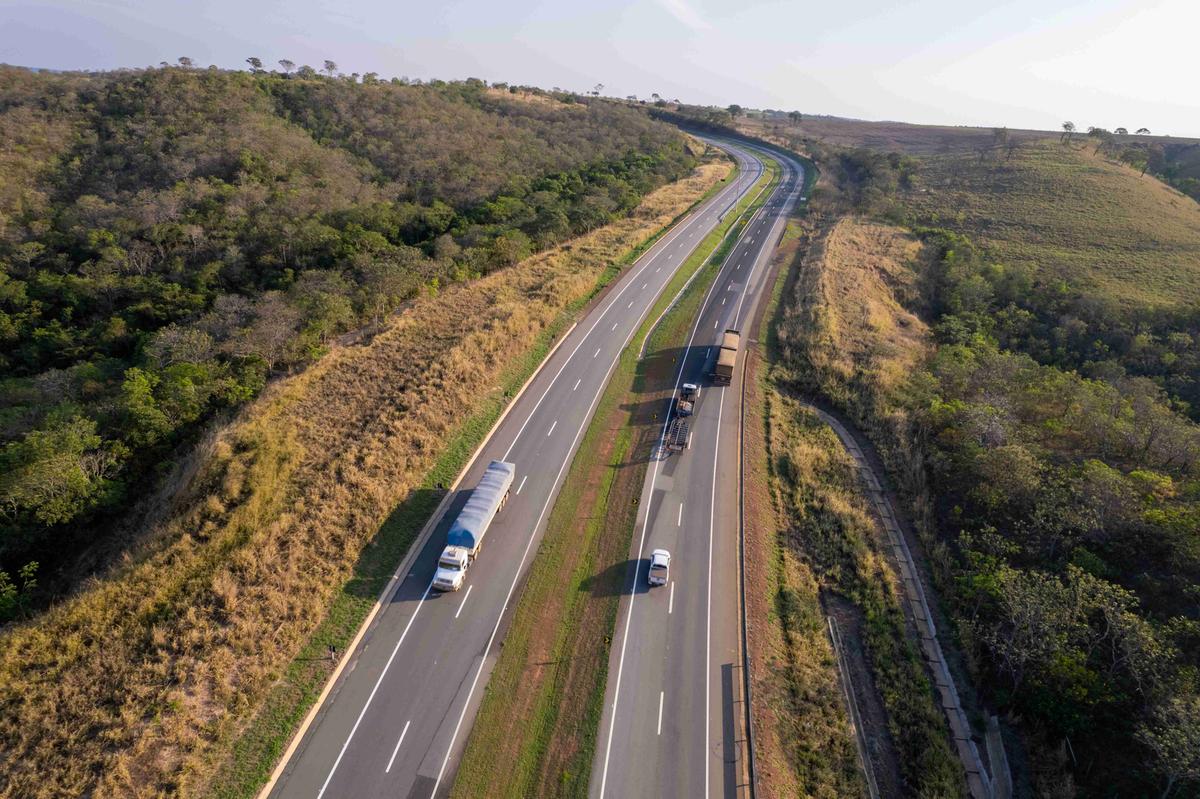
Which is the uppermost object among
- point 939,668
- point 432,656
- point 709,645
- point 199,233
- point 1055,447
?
point 199,233

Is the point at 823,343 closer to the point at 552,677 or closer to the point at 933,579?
the point at 933,579

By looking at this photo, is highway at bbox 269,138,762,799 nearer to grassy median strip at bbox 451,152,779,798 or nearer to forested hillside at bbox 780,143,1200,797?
grassy median strip at bbox 451,152,779,798

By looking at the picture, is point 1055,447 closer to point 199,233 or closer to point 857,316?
point 857,316

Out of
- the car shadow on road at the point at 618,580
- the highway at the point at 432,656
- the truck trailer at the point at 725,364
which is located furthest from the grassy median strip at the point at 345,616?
the truck trailer at the point at 725,364

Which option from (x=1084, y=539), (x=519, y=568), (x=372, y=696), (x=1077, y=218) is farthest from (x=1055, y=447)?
(x=1077, y=218)

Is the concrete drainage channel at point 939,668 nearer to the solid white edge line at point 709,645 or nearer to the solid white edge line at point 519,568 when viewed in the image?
the solid white edge line at point 709,645
